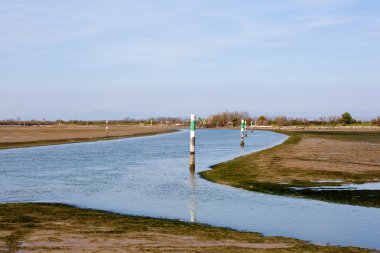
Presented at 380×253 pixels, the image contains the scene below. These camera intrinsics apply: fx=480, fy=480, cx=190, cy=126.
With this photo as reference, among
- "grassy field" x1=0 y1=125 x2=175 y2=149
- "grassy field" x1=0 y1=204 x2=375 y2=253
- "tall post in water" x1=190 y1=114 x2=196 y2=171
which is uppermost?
"tall post in water" x1=190 y1=114 x2=196 y2=171

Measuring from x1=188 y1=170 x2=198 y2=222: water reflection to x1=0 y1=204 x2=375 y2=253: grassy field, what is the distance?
138cm

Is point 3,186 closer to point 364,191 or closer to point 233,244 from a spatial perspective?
point 233,244

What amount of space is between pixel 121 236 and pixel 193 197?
7.87m

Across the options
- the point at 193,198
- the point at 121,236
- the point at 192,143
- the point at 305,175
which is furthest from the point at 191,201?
the point at 192,143

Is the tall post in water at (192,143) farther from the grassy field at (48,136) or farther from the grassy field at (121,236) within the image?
the grassy field at (48,136)

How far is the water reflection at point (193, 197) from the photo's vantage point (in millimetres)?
16222

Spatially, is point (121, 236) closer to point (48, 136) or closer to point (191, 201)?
point (191, 201)

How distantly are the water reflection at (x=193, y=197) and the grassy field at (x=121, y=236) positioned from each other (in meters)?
1.38

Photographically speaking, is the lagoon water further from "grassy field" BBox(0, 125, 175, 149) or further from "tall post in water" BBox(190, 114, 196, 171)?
"grassy field" BBox(0, 125, 175, 149)

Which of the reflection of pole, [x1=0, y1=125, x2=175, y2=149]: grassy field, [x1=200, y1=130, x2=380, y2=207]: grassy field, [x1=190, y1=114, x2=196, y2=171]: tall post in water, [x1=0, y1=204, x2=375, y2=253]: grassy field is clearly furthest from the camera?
[x1=0, y1=125, x2=175, y2=149]: grassy field

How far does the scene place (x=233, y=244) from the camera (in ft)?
38.8

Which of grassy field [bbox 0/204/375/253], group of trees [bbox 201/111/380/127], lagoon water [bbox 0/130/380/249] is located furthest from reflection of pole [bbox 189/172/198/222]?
group of trees [bbox 201/111/380/127]

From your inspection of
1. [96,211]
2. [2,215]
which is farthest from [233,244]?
[2,215]

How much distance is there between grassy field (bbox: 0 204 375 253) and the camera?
36.9 ft
